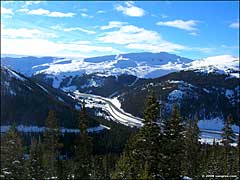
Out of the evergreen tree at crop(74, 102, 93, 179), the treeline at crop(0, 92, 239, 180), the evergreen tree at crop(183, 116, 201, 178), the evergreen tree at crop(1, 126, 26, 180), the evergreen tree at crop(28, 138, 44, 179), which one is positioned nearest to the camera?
the treeline at crop(0, 92, 239, 180)

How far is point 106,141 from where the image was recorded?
176625 mm

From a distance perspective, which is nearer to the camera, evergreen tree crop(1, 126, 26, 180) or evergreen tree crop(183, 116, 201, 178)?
evergreen tree crop(1, 126, 26, 180)

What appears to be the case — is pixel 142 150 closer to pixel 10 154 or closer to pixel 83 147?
pixel 10 154

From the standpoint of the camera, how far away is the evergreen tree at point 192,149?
64938 mm

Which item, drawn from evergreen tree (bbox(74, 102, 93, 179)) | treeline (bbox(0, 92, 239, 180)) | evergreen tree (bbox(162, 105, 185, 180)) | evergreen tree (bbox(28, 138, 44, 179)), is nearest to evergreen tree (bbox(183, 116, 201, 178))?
treeline (bbox(0, 92, 239, 180))

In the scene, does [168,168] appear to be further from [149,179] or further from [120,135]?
[120,135]

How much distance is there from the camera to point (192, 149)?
215ft

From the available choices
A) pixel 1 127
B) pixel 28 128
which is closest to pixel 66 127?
pixel 28 128

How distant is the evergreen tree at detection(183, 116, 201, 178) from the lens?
6494 centimetres

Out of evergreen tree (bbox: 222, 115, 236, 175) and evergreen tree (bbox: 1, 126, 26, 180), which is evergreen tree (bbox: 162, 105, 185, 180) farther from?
evergreen tree (bbox: 222, 115, 236, 175)

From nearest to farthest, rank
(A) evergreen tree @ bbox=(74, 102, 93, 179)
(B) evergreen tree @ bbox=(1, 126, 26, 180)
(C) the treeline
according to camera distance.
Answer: (C) the treeline < (B) evergreen tree @ bbox=(1, 126, 26, 180) < (A) evergreen tree @ bbox=(74, 102, 93, 179)

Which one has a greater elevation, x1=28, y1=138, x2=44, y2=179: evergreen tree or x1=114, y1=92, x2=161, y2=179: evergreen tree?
x1=114, y1=92, x2=161, y2=179: evergreen tree

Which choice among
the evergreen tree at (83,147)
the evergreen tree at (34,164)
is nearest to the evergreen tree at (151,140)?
the evergreen tree at (83,147)

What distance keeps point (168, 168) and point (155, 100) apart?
4460 millimetres
